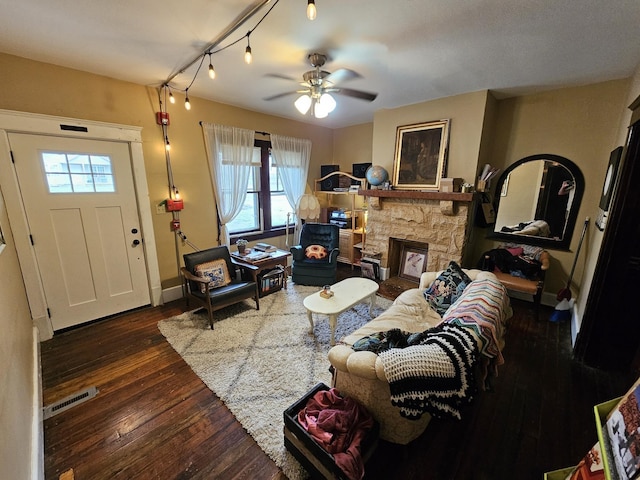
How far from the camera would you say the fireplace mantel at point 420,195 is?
329 centimetres

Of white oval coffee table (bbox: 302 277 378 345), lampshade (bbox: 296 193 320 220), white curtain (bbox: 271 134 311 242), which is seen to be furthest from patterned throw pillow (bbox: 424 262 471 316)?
white curtain (bbox: 271 134 311 242)

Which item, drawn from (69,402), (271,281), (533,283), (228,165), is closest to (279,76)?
(228,165)

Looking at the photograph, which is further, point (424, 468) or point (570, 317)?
point (570, 317)

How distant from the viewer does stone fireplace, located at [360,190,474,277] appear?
3492mm

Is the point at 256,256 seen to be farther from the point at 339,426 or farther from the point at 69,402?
the point at 339,426

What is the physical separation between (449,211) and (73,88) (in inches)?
179

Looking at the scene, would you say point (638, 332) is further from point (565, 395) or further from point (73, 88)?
point (73, 88)

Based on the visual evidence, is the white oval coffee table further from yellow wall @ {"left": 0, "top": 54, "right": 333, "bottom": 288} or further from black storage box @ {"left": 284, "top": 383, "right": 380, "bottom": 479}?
yellow wall @ {"left": 0, "top": 54, "right": 333, "bottom": 288}

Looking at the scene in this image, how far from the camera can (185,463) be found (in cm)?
155

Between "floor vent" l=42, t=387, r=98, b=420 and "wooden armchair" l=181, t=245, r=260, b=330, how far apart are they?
1.07m

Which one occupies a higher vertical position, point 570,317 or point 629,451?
point 629,451

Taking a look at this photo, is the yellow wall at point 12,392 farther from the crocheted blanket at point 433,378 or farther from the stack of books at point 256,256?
the stack of books at point 256,256

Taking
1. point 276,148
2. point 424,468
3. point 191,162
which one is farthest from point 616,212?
point 191,162

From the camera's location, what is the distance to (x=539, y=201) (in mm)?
3436
